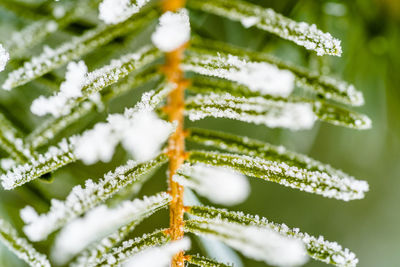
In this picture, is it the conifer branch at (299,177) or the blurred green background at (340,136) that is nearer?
the conifer branch at (299,177)

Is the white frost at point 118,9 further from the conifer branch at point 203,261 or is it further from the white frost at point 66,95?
the conifer branch at point 203,261

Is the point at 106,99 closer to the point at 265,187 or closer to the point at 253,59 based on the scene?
the point at 253,59

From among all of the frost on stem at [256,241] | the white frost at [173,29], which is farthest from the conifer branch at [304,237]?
the white frost at [173,29]

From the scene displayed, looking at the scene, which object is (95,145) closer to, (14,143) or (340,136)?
(14,143)

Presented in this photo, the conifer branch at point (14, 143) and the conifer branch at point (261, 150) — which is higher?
the conifer branch at point (261, 150)

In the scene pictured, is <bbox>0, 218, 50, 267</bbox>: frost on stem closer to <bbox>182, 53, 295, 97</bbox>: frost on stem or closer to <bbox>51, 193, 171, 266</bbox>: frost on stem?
<bbox>51, 193, 171, 266</bbox>: frost on stem

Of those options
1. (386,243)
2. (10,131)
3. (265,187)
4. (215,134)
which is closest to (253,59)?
(215,134)
